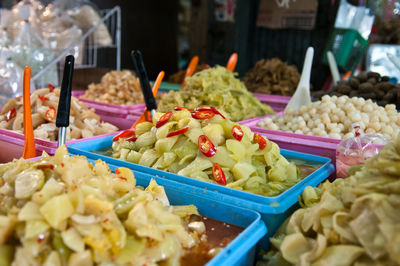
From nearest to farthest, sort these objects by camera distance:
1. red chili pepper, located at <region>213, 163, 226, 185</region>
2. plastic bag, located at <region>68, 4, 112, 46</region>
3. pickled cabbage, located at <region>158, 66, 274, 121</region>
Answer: red chili pepper, located at <region>213, 163, 226, 185</region>, pickled cabbage, located at <region>158, 66, 274, 121</region>, plastic bag, located at <region>68, 4, 112, 46</region>

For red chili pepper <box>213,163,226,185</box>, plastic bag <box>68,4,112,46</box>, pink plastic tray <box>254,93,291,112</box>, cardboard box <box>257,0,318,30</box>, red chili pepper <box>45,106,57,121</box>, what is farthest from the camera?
cardboard box <box>257,0,318,30</box>

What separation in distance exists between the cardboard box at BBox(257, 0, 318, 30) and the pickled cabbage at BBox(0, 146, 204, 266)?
2.77 m

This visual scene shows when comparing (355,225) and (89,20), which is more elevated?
(89,20)

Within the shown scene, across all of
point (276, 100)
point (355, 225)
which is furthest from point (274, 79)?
point (355, 225)

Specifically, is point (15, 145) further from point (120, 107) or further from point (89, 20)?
point (89, 20)

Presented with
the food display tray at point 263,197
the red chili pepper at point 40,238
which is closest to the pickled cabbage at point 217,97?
the food display tray at point 263,197

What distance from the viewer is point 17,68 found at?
6.34ft

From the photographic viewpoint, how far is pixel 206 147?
1.02m

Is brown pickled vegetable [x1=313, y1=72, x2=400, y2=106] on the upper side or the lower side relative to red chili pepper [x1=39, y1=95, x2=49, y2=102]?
upper

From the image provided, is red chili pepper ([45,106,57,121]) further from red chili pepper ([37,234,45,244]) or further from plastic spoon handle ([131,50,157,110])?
red chili pepper ([37,234,45,244])

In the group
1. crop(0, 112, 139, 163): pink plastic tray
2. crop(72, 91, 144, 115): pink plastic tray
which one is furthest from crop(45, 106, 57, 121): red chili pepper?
crop(72, 91, 144, 115): pink plastic tray

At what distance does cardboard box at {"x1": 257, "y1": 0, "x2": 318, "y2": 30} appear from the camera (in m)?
3.09

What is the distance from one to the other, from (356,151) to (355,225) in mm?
556

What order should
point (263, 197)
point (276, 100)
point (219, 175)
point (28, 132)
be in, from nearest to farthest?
point (263, 197) < point (219, 175) < point (28, 132) < point (276, 100)
